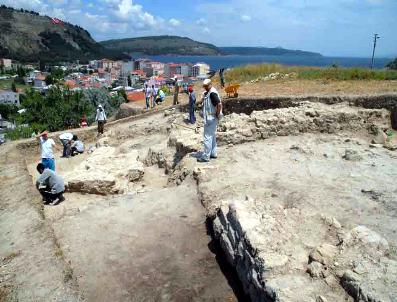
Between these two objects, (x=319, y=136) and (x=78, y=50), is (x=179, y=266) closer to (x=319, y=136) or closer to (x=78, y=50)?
(x=319, y=136)

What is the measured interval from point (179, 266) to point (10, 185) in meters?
4.81

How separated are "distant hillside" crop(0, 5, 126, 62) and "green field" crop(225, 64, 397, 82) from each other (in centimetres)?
15040

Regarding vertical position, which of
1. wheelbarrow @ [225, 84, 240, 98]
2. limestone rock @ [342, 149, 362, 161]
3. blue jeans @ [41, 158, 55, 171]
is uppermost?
wheelbarrow @ [225, 84, 240, 98]

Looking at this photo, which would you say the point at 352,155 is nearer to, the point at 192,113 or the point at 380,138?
the point at 380,138

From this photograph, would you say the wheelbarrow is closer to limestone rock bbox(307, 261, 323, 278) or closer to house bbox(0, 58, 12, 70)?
limestone rock bbox(307, 261, 323, 278)

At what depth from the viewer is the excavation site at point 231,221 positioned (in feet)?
13.4

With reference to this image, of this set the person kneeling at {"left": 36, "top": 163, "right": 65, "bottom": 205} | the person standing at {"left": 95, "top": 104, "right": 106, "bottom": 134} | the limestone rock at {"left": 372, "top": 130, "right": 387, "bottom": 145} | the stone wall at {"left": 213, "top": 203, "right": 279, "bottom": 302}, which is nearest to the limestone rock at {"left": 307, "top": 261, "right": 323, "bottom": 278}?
the stone wall at {"left": 213, "top": 203, "right": 279, "bottom": 302}

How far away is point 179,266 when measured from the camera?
196 inches

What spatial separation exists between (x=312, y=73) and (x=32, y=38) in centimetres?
17395

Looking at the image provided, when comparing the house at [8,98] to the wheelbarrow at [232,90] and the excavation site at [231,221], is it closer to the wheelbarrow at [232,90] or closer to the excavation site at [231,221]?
the wheelbarrow at [232,90]

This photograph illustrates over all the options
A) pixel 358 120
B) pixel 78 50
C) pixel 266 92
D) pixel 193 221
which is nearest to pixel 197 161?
pixel 193 221

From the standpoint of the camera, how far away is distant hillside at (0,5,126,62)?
15912 cm

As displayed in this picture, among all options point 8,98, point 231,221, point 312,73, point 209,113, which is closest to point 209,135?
point 209,113

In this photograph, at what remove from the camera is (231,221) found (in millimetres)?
5031
